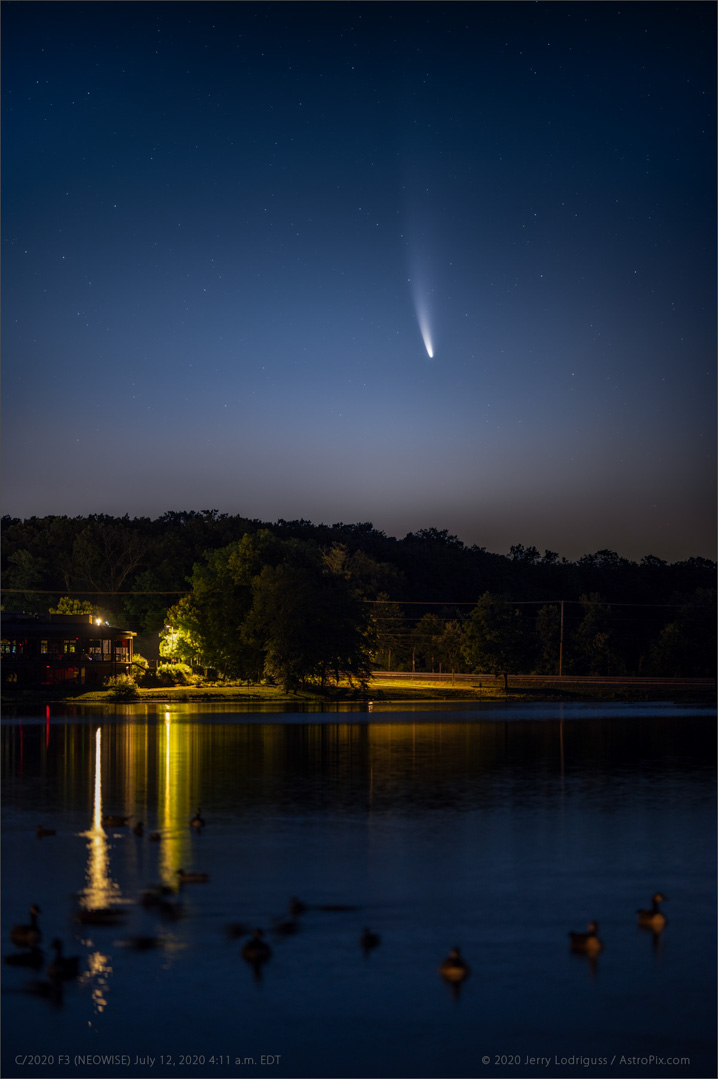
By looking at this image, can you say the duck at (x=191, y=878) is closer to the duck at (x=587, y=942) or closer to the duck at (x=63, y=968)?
the duck at (x=63, y=968)

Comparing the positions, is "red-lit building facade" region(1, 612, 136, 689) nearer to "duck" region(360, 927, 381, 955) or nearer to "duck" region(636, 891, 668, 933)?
"duck" region(360, 927, 381, 955)

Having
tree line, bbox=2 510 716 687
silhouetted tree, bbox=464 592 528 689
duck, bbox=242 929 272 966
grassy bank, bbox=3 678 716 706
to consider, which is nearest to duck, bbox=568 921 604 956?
duck, bbox=242 929 272 966

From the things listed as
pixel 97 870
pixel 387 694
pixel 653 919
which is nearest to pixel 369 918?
pixel 653 919

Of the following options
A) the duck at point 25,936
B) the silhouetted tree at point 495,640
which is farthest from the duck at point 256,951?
the silhouetted tree at point 495,640

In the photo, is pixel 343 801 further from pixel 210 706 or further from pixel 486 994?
pixel 210 706

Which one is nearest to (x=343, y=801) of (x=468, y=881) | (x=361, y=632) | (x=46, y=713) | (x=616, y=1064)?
(x=468, y=881)
